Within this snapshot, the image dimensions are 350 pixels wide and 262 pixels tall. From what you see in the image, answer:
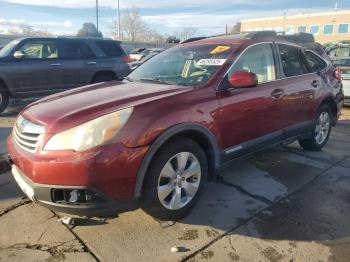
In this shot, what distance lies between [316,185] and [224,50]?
1.95 meters

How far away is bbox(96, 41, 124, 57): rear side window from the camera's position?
950 centimetres

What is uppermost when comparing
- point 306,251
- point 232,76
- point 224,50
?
point 224,50

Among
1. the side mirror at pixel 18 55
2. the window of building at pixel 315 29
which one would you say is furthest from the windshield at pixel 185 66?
the window of building at pixel 315 29

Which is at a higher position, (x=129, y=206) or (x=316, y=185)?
(x=129, y=206)

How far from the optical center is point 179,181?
3.21 meters

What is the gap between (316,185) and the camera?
13.8 ft

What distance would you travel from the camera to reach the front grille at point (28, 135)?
2.79 m

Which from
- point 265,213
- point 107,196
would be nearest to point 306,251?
point 265,213

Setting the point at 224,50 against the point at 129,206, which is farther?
the point at 224,50

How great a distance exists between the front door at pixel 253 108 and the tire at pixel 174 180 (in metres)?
0.45

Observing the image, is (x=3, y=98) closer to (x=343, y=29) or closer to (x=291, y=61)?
(x=291, y=61)

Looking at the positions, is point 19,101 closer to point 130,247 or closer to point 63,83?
point 63,83

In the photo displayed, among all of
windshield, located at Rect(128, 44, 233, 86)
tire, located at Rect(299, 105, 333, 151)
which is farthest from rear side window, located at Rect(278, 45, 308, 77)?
windshield, located at Rect(128, 44, 233, 86)

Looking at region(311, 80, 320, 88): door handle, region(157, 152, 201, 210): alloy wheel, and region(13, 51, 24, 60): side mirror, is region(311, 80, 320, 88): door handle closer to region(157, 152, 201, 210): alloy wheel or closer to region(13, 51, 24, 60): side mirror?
region(157, 152, 201, 210): alloy wheel
